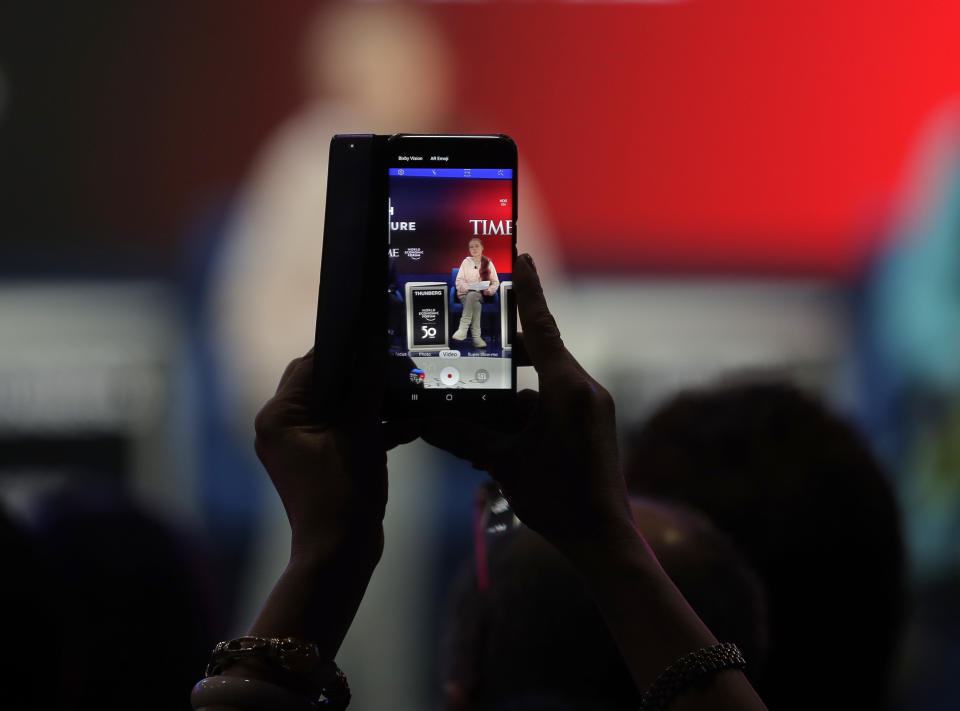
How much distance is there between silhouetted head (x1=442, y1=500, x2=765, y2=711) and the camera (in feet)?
2.64

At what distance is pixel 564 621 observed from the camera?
81 centimetres

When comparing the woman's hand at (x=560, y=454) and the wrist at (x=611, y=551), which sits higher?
the woman's hand at (x=560, y=454)

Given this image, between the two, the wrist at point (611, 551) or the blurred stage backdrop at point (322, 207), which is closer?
the wrist at point (611, 551)

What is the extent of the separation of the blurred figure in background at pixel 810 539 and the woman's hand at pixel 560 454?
1.25 ft

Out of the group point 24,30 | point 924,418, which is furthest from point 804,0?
point 24,30

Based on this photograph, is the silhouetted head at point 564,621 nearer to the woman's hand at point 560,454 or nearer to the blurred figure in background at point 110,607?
the woman's hand at point 560,454

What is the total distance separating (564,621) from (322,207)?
5.11 feet

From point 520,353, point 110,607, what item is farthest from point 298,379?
point 110,607

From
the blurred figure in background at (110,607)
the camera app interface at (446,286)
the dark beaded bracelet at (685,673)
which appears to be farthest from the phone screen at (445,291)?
the blurred figure in background at (110,607)

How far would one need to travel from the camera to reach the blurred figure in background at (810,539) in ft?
3.46

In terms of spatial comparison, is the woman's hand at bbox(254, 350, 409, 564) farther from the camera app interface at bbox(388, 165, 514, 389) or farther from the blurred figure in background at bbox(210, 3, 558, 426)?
the blurred figure in background at bbox(210, 3, 558, 426)

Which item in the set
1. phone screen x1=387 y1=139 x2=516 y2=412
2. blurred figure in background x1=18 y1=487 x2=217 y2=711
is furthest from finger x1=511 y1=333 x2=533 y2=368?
blurred figure in background x1=18 y1=487 x2=217 y2=711

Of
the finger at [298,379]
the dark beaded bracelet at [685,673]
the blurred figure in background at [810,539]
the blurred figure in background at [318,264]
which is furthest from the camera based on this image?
the blurred figure in background at [318,264]

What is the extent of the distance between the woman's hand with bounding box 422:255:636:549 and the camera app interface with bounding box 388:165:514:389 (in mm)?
68
